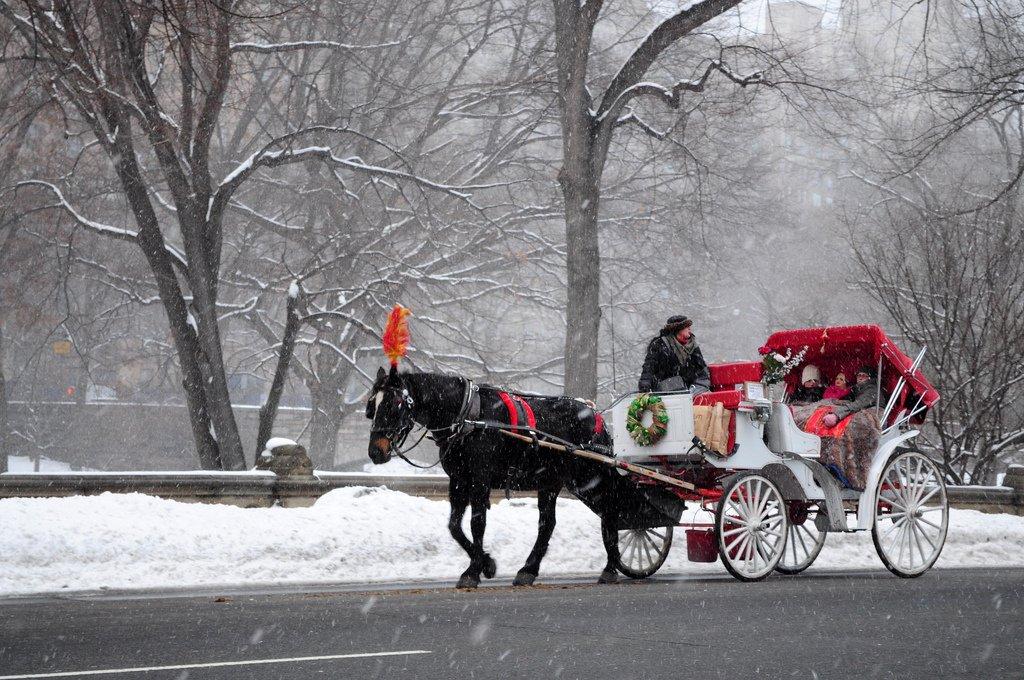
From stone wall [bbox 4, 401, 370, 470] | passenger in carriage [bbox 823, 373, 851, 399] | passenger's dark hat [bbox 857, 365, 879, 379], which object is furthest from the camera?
stone wall [bbox 4, 401, 370, 470]

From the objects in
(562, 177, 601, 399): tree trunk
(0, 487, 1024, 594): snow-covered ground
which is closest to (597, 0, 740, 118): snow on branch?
(562, 177, 601, 399): tree trunk

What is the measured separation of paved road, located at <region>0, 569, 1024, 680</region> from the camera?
244 inches

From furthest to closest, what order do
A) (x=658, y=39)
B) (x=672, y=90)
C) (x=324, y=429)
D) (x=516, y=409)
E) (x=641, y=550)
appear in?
(x=324, y=429) < (x=672, y=90) < (x=658, y=39) < (x=641, y=550) < (x=516, y=409)

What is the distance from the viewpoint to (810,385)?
12.8m

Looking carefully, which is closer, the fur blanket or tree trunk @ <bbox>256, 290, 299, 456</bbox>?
the fur blanket

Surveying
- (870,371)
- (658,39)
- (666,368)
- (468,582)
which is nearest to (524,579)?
(468,582)

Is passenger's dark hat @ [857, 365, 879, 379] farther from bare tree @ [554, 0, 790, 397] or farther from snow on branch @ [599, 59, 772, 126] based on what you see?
snow on branch @ [599, 59, 772, 126]

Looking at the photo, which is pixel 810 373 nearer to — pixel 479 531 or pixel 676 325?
pixel 676 325

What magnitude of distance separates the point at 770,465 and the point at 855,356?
1827 mm

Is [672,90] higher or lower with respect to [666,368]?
higher

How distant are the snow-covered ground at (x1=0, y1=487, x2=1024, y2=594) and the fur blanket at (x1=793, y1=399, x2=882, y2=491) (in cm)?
188

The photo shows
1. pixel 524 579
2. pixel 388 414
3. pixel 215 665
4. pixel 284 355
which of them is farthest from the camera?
pixel 284 355

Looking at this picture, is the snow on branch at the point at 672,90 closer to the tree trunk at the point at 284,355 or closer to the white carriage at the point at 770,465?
the tree trunk at the point at 284,355

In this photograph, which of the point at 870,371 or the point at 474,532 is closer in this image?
the point at 474,532
